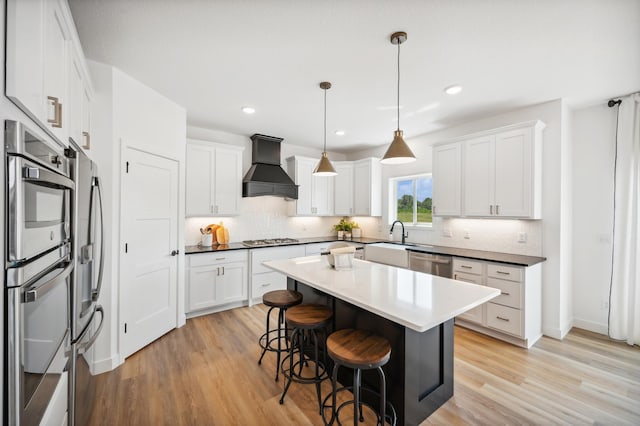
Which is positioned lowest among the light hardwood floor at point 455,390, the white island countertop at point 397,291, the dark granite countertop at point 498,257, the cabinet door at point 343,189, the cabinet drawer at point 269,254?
the light hardwood floor at point 455,390

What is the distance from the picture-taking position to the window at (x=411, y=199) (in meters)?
4.60

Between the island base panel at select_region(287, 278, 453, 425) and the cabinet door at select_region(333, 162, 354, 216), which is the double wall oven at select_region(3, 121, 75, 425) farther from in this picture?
the cabinet door at select_region(333, 162, 354, 216)

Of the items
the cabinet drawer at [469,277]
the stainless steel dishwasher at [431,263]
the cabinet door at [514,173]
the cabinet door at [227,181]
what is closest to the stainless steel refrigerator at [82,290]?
the cabinet door at [227,181]

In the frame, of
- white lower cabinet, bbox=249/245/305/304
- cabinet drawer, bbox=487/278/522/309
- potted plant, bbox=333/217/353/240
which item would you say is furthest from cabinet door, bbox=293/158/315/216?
cabinet drawer, bbox=487/278/522/309

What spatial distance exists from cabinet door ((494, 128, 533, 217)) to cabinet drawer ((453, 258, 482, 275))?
69cm

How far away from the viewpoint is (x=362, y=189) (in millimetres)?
5281

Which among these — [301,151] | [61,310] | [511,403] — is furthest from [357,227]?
[61,310]

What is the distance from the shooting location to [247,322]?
3.53m

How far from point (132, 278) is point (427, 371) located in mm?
2738

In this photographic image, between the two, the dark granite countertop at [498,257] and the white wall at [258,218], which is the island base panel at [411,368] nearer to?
the dark granite countertop at [498,257]

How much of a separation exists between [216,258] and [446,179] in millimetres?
3398

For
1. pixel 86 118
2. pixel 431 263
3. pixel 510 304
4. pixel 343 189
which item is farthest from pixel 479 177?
pixel 86 118

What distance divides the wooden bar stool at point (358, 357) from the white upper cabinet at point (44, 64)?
1.86 metres

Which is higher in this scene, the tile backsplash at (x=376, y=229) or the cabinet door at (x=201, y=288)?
the tile backsplash at (x=376, y=229)
